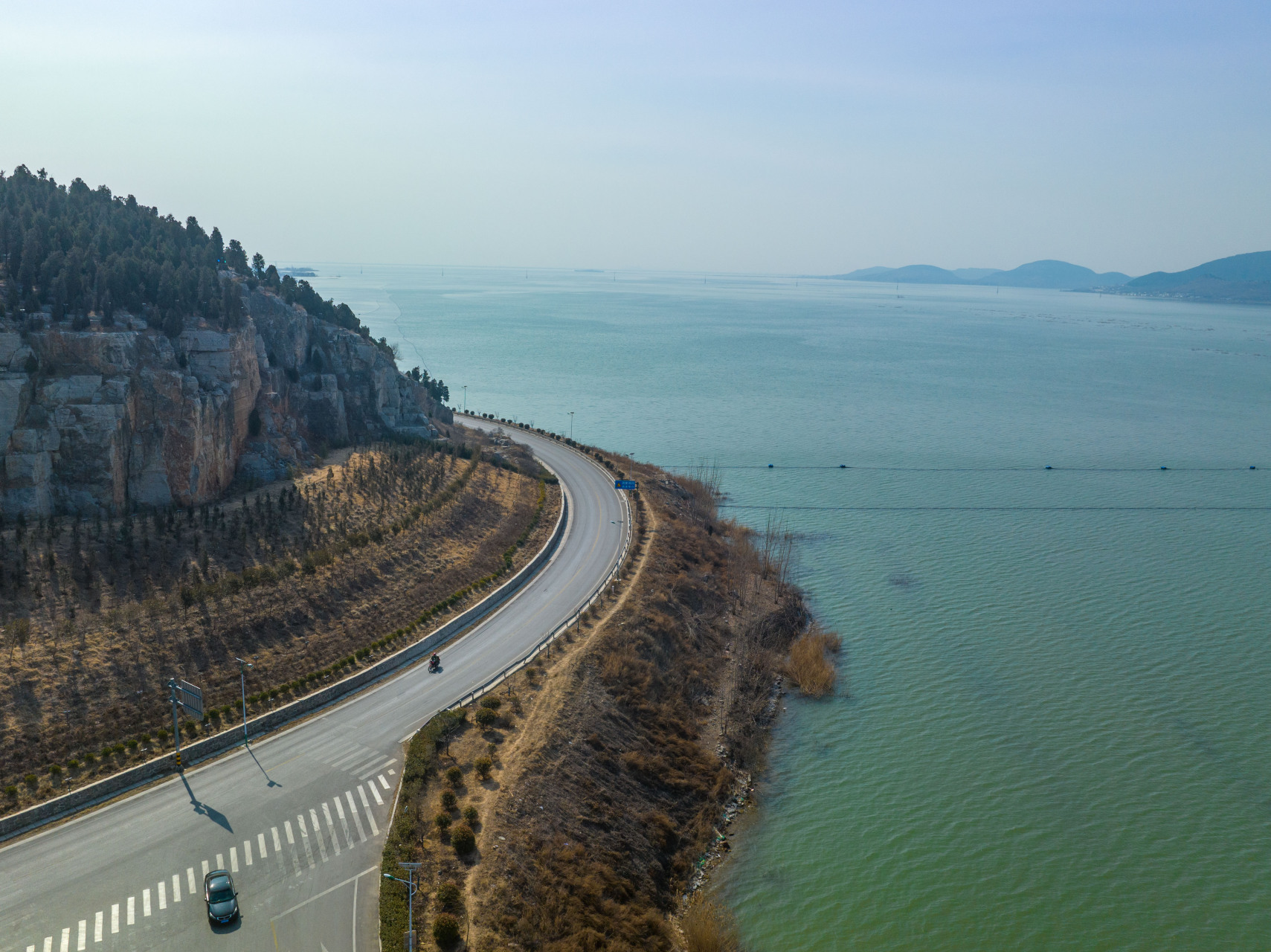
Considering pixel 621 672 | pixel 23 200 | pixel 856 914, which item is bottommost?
pixel 856 914

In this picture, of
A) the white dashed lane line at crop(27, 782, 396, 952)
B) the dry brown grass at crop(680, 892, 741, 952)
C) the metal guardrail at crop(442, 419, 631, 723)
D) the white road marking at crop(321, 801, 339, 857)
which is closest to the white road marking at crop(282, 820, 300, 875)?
the white dashed lane line at crop(27, 782, 396, 952)

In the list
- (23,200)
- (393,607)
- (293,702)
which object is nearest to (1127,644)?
(393,607)

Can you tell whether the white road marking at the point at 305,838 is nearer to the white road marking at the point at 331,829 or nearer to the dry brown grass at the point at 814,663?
the white road marking at the point at 331,829

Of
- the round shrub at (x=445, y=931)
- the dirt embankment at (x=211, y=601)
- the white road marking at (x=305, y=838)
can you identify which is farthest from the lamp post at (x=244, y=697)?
the round shrub at (x=445, y=931)

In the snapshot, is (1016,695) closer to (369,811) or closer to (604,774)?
(604,774)

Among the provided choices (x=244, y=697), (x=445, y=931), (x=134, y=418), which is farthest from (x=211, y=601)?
(x=445, y=931)

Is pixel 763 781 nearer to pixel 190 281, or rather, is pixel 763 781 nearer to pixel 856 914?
pixel 856 914

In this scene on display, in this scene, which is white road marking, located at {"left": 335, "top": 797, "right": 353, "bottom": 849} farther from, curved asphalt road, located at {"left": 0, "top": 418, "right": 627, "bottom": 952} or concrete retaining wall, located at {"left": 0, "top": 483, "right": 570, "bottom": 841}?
concrete retaining wall, located at {"left": 0, "top": 483, "right": 570, "bottom": 841}
